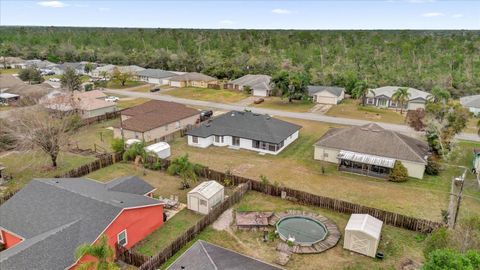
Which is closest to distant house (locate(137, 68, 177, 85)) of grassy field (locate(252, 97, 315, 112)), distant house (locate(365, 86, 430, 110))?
grassy field (locate(252, 97, 315, 112))

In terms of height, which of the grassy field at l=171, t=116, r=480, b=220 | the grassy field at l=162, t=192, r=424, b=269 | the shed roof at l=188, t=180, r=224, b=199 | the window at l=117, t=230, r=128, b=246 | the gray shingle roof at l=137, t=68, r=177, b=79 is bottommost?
the grassy field at l=162, t=192, r=424, b=269

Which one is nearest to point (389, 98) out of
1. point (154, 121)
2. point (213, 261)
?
point (154, 121)

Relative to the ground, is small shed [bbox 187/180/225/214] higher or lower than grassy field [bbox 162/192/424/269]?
higher

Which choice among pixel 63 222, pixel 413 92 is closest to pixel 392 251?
pixel 63 222

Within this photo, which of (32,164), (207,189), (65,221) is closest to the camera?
(65,221)

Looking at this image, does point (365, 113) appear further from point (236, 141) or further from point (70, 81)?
point (70, 81)

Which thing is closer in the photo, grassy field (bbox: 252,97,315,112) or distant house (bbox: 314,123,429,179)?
distant house (bbox: 314,123,429,179)

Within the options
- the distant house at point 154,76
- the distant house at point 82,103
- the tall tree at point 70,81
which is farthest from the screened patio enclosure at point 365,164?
the distant house at point 154,76

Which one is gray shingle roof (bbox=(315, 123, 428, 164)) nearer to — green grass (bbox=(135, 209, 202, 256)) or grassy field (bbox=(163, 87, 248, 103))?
green grass (bbox=(135, 209, 202, 256))
